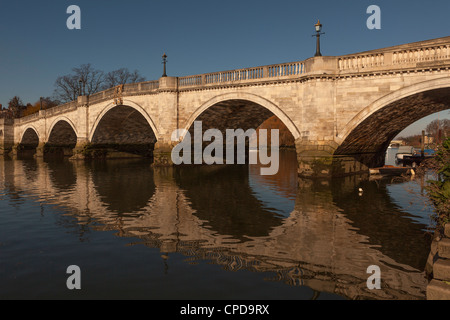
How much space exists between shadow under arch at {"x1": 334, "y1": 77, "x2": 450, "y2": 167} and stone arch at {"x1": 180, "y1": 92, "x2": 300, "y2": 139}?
292 centimetres

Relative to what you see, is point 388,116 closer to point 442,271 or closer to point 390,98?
point 390,98

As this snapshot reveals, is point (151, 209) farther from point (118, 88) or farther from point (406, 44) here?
point (118, 88)

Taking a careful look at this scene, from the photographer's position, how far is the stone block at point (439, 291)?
3.49m

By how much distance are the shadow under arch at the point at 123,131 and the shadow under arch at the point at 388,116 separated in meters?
19.8

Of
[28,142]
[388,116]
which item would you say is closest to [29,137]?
[28,142]

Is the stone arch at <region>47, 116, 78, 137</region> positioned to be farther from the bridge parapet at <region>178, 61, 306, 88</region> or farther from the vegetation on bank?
the vegetation on bank

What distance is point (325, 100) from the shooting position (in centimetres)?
1672

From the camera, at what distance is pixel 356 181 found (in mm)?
16172

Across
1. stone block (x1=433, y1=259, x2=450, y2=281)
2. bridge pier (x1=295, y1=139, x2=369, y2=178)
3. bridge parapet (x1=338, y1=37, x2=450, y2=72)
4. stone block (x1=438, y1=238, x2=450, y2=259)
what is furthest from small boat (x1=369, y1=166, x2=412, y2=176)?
stone block (x1=433, y1=259, x2=450, y2=281)

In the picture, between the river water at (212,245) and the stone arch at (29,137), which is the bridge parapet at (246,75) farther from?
the stone arch at (29,137)

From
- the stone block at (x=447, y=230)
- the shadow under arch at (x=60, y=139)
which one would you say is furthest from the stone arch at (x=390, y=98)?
the shadow under arch at (x=60, y=139)

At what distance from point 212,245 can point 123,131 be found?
32.4 m
